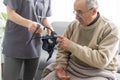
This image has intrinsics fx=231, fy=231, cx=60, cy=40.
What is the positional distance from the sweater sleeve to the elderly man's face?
0.53 feet

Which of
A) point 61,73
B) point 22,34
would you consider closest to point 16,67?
point 22,34

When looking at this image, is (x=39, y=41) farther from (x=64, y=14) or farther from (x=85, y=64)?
(x=64, y=14)

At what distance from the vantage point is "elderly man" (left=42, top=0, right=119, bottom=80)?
1.58 meters

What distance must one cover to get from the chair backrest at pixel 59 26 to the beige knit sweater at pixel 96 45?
137cm

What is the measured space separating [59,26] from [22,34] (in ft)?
4.51

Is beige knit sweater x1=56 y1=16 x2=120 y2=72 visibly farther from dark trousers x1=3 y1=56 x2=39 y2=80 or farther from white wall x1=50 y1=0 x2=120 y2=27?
white wall x1=50 y1=0 x2=120 y2=27

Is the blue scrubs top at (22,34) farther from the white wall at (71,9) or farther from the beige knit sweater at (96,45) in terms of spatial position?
the white wall at (71,9)

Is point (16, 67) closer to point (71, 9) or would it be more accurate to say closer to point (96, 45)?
point (96, 45)

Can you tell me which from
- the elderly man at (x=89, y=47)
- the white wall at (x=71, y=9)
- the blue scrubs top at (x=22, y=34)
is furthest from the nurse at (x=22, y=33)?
the white wall at (x=71, y=9)

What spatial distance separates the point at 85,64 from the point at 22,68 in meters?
0.65

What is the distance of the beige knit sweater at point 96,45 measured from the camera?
1.58 metres

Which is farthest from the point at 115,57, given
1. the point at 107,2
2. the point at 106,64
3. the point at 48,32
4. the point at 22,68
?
the point at 107,2

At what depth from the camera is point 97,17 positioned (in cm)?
168

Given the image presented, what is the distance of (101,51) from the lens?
159 cm
